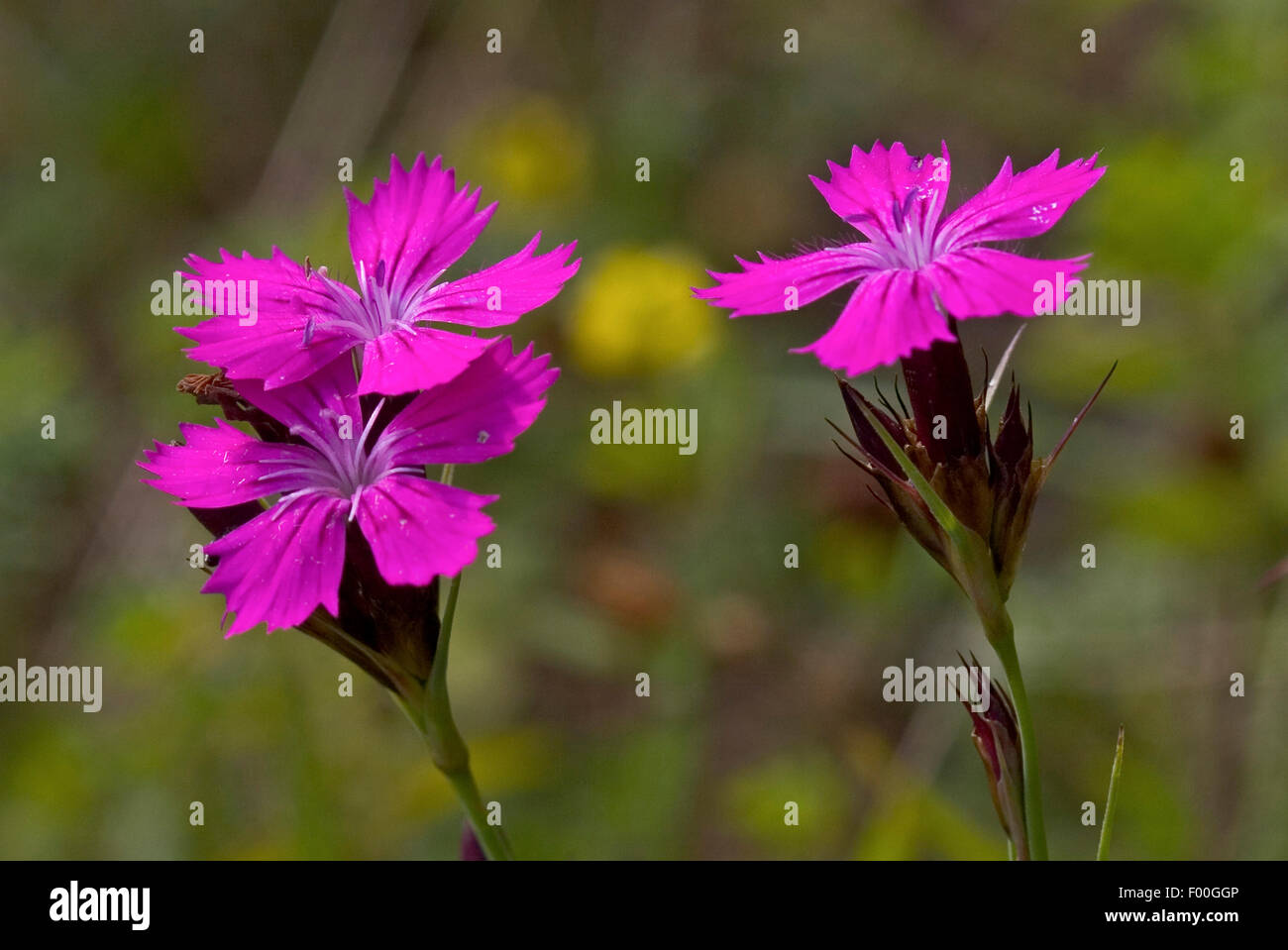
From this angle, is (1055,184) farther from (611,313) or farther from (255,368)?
(611,313)

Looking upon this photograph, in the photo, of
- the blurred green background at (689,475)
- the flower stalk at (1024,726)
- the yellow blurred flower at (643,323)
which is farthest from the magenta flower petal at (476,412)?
the yellow blurred flower at (643,323)

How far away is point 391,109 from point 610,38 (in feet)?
3.14

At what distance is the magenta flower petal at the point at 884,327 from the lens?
140 cm

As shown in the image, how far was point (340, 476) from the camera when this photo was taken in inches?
65.6

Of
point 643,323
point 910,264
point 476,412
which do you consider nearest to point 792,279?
point 910,264

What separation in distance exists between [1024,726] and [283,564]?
0.89m

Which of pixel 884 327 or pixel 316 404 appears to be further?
pixel 316 404

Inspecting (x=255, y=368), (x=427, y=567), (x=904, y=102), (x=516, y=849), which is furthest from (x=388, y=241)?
(x=904, y=102)

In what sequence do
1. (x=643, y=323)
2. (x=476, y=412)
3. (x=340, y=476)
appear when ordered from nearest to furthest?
(x=476, y=412)
(x=340, y=476)
(x=643, y=323)

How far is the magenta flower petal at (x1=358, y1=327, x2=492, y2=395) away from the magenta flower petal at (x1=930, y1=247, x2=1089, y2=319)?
1.75 feet

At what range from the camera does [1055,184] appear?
5.36ft

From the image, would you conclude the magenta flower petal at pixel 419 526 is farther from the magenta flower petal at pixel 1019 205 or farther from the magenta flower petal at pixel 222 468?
the magenta flower petal at pixel 1019 205

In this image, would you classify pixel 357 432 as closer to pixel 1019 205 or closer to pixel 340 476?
pixel 340 476

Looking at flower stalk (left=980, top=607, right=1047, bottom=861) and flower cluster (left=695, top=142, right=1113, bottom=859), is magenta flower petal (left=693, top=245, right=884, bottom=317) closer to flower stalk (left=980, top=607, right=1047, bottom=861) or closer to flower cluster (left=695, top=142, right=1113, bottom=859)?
flower cluster (left=695, top=142, right=1113, bottom=859)
